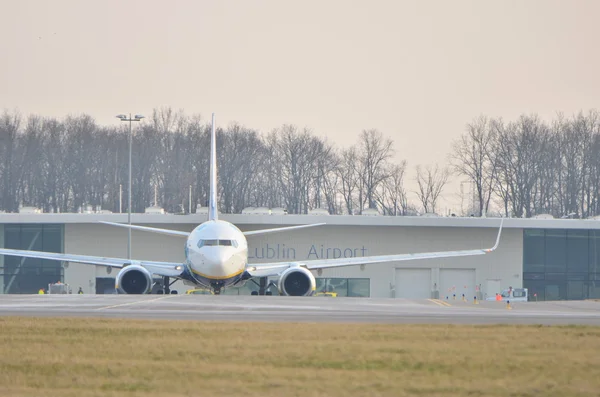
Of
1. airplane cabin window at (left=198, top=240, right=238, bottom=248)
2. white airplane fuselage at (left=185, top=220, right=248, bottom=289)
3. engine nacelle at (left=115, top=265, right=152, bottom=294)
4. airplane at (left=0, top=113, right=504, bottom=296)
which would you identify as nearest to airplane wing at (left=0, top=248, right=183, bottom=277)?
airplane at (left=0, top=113, right=504, bottom=296)

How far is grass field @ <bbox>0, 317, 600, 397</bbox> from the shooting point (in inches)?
630

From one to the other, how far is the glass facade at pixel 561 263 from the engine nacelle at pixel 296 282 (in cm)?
3181

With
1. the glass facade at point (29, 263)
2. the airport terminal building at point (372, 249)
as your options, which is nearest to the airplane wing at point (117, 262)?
the airport terminal building at point (372, 249)

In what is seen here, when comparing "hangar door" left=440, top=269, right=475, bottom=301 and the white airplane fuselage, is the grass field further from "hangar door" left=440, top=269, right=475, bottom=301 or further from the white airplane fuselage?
"hangar door" left=440, top=269, right=475, bottom=301

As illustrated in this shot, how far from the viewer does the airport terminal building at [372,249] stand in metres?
76.2

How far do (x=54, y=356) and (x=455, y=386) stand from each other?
719 centimetres

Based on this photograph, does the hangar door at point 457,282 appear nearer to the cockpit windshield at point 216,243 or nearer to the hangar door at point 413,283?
the hangar door at point 413,283

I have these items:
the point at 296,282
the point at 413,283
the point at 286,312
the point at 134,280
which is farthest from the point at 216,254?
the point at 413,283

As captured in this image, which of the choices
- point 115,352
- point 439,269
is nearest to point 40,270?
point 439,269

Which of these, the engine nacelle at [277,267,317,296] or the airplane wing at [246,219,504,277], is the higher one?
the airplane wing at [246,219,504,277]

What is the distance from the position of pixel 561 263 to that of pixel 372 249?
46.8ft

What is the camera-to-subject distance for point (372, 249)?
78.2 metres

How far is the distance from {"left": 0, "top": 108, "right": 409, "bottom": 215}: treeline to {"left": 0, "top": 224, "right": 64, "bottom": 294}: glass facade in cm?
4036

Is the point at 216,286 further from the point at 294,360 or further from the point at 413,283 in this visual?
the point at 294,360
